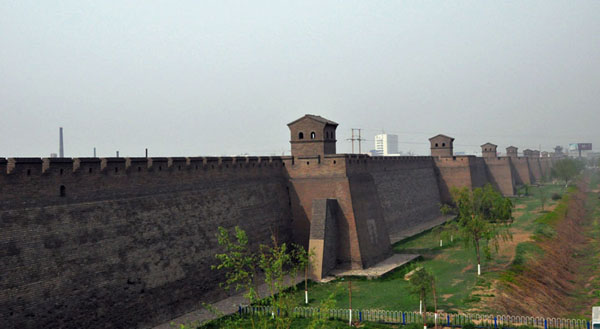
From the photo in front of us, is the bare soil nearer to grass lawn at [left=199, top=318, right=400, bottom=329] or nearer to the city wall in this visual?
grass lawn at [left=199, top=318, right=400, bottom=329]

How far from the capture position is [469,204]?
97.3 ft

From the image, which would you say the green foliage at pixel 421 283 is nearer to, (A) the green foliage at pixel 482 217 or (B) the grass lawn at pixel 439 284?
(B) the grass lawn at pixel 439 284

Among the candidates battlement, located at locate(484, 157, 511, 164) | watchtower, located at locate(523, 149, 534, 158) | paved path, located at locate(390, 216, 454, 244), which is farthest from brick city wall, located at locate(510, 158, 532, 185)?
paved path, located at locate(390, 216, 454, 244)

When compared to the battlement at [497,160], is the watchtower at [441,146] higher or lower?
higher

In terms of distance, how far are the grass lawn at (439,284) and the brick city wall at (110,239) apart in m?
5.28

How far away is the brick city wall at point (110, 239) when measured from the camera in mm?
14836

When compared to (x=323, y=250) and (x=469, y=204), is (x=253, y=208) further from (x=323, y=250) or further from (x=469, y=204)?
(x=469, y=204)

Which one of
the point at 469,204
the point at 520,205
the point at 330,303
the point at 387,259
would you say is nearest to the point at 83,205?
the point at 330,303

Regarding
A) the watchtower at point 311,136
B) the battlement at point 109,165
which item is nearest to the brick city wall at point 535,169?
the watchtower at point 311,136

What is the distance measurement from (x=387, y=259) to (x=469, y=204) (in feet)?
19.2

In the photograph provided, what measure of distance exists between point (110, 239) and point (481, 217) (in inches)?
776

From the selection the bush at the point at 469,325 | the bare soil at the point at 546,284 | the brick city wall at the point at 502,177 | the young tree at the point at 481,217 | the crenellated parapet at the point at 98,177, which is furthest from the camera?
the brick city wall at the point at 502,177

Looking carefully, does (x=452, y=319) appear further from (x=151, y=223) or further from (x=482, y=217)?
(x=482, y=217)

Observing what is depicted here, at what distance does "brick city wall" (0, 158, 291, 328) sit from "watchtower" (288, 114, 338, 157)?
6891 mm
